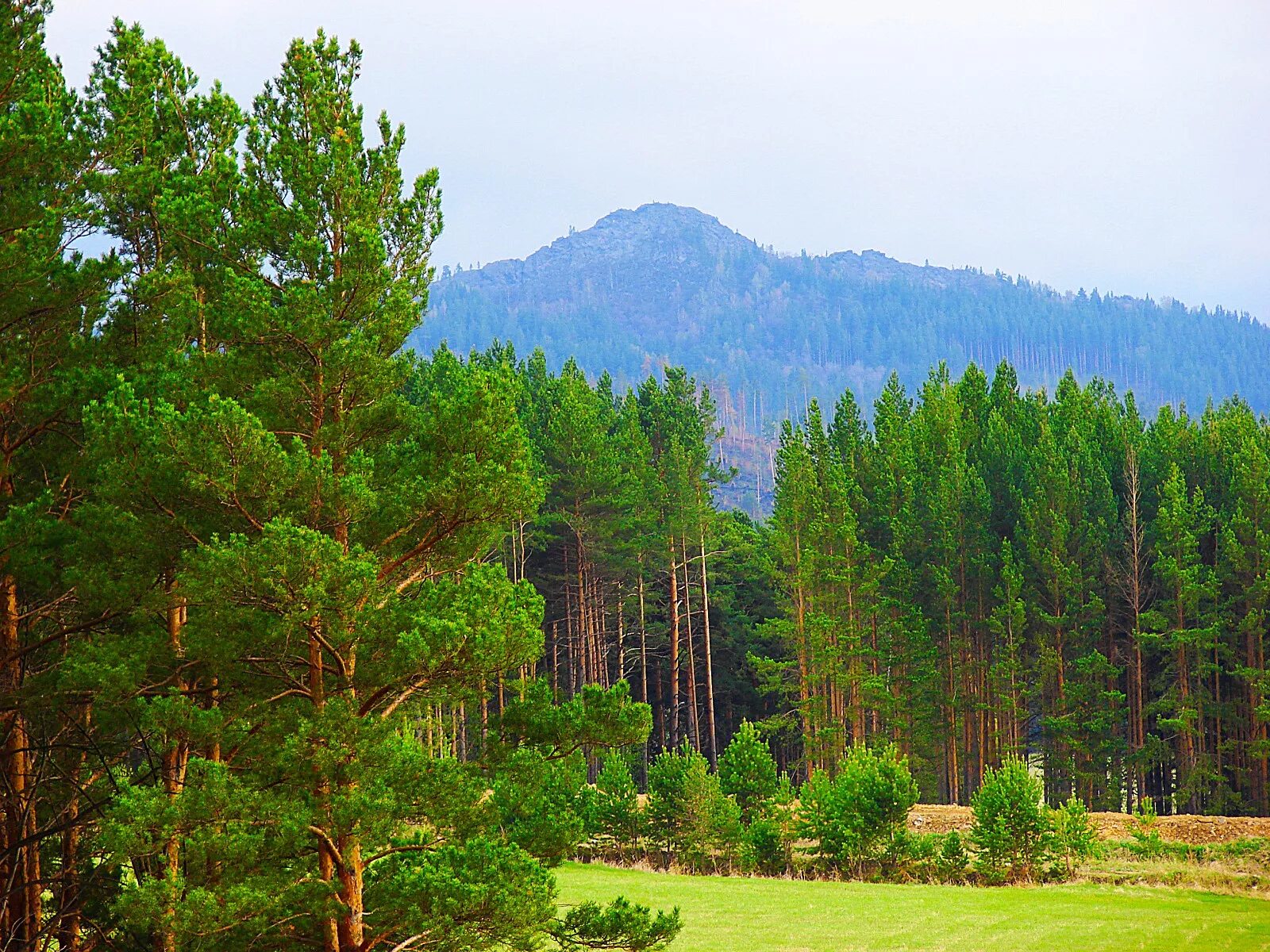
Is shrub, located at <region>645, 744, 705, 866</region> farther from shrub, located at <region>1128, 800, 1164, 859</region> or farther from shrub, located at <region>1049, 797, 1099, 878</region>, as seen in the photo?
shrub, located at <region>1128, 800, 1164, 859</region>

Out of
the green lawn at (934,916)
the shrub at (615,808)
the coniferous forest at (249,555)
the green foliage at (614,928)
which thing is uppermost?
the coniferous forest at (249,555)

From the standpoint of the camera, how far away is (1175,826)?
30.6 meters

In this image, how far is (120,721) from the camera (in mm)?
10367

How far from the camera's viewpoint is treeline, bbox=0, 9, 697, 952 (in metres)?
9.83

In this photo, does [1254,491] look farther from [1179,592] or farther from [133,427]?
[133,427]

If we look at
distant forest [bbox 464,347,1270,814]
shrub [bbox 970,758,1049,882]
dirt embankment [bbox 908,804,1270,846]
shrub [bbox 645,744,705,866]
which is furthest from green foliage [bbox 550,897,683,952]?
distant forest [bbox 464,347,1270,814]

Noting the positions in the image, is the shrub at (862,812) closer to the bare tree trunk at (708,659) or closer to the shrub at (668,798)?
the shrub at (668,798)

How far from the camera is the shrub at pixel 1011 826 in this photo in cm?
2589

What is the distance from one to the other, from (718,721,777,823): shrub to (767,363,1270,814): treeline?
9648 mm

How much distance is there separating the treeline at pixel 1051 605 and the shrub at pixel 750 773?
9.65 meters

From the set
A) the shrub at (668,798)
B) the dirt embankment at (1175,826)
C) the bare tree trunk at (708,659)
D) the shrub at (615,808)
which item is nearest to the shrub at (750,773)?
the shrub at (668,798)

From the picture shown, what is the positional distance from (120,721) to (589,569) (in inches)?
1330

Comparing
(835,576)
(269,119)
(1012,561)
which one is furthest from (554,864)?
(1012,561)

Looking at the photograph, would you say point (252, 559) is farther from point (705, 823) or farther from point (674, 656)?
point (674, 656)
